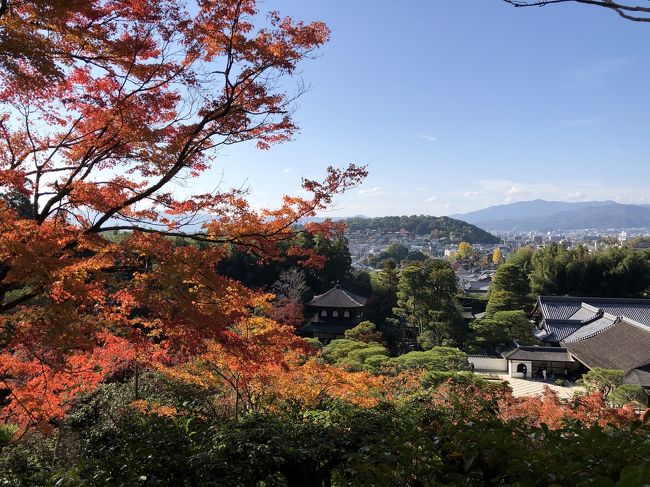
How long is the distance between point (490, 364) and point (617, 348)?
6.31 meters

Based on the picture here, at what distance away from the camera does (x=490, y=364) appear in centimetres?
2336

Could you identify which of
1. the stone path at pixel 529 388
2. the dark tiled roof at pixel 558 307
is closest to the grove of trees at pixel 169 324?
the stone path at pixel 529 388

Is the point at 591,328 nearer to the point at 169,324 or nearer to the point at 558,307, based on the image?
the point at 558,307

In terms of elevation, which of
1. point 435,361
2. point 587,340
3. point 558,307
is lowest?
point 587,340

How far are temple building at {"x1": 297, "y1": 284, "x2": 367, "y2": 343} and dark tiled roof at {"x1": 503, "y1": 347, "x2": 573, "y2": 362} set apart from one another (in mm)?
8681

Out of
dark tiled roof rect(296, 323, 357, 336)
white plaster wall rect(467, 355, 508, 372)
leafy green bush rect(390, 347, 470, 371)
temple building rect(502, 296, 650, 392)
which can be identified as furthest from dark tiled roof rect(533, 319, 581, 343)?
dark tiled roof rect(296, 323, 357, 336)

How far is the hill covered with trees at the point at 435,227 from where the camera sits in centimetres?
17675

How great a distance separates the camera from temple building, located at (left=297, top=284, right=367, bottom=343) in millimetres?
25672

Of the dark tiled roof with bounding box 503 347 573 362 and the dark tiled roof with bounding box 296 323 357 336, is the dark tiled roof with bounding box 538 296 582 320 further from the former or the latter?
the dark tiled roof with bounding box 296 323 357 336

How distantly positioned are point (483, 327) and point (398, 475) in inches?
946

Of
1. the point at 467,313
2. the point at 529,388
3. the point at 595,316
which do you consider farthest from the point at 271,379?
the point at 467,313

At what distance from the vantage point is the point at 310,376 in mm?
8688

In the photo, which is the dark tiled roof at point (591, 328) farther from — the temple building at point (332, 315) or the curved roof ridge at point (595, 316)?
the temple building at point (332, 315)

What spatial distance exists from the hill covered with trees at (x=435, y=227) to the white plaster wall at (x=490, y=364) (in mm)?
150952
